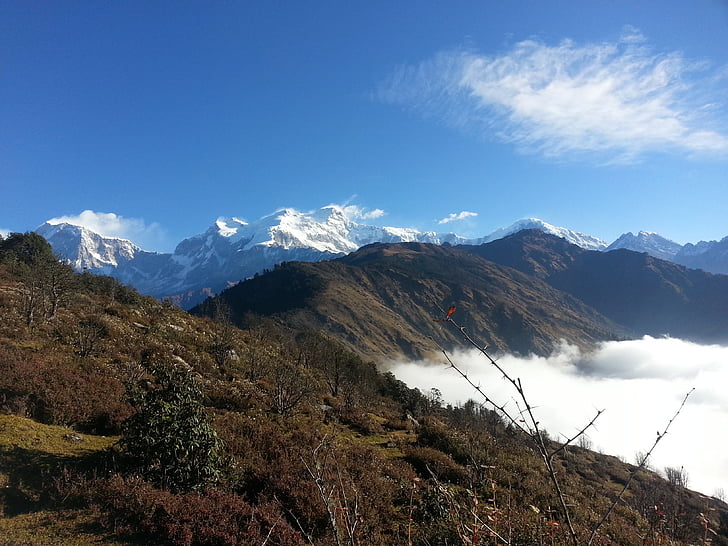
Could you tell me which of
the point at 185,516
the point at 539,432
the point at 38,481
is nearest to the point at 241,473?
the point at 185,516

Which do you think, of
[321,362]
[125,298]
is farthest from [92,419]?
[321,362]

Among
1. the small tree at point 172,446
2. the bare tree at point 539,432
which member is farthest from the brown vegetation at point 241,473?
the bare tree at point 539,432

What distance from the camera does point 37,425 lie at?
39.8 feet

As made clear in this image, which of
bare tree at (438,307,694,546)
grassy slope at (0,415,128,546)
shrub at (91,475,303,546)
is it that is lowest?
grassy slope at (0,415,128,546)

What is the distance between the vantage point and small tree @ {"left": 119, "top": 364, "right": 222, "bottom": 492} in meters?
9.93

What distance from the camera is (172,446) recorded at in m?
9.98

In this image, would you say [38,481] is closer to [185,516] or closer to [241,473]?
[185,516]

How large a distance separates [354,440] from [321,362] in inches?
1633

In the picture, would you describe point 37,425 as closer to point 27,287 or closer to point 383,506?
point 383,506

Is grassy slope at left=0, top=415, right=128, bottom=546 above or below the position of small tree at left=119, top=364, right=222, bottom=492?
below

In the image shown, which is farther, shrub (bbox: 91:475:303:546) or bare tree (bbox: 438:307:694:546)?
shrub (bbox: 91:475:303:546)

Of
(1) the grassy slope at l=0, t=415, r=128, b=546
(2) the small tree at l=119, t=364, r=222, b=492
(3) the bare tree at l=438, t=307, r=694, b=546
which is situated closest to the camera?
(3) the bare tree at l=438, t=307, r=694, b=546

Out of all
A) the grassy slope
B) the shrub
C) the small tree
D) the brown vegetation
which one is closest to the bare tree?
the brown vegetation

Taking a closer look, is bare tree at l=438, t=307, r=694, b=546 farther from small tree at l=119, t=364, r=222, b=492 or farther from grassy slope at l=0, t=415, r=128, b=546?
small tree at l=119, t=364, r=222, b=492
